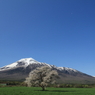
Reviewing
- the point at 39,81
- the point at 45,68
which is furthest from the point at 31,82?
the point at 45,68

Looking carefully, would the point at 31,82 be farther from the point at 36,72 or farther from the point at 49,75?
the point at 49,75

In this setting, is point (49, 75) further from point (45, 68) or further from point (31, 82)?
point (31, 82)

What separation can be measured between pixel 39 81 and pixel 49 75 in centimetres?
567

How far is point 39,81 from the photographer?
64562mm

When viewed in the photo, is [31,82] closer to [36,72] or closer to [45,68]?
[36,72]

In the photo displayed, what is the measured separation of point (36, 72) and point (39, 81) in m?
4.45

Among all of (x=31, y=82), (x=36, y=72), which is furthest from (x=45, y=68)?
(x=31, y=82)

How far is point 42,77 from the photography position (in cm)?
6544

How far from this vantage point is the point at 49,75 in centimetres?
6319

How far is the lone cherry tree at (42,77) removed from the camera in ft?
206

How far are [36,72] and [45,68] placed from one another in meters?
4.66

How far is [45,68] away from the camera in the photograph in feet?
220

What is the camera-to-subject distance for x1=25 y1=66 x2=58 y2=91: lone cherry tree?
2468 inches

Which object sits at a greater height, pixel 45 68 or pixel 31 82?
pixel 45 68
